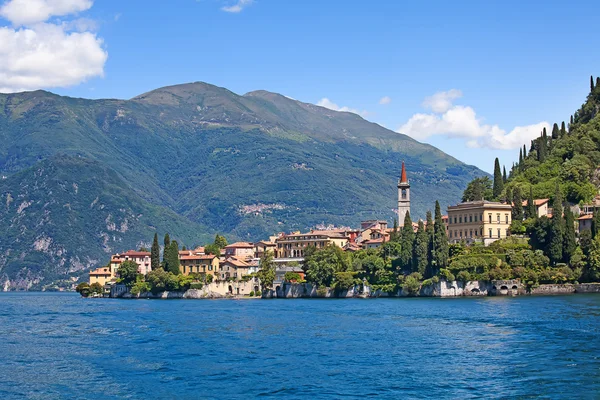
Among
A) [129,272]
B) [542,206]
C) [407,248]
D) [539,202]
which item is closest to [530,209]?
[539,202]

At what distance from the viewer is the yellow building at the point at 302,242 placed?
568ft

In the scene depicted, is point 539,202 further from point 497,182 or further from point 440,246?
point 440,246

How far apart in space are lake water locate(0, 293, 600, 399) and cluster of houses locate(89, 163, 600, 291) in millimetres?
40790

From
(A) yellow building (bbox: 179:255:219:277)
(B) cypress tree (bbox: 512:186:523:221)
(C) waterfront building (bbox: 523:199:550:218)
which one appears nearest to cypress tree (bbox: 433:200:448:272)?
(B) cypress tree (bbox: 512:186:523:221)

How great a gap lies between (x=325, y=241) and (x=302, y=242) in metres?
4.79

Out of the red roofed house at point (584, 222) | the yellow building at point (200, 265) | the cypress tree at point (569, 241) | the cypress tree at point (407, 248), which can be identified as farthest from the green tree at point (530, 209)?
the yellow building at point (200, 265)

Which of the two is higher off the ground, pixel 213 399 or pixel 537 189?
pixel 537 189

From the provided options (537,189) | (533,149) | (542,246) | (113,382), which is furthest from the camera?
(533,149)

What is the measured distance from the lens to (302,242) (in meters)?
175

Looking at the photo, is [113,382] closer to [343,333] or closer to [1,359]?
[1,359]

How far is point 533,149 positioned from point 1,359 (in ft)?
422

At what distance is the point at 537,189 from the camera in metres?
139

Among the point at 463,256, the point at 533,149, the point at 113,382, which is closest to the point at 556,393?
the point at 113,382

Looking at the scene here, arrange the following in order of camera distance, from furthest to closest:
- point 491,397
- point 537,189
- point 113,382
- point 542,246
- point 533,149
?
point 533,149 < point 537,189 < point 542,246 < point 113,382 < point 491,397
